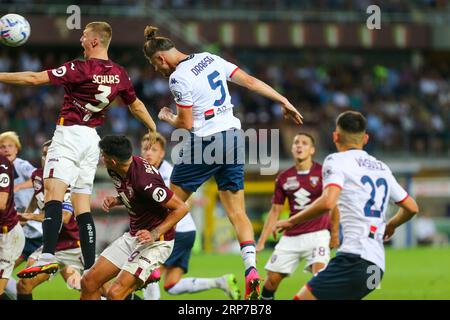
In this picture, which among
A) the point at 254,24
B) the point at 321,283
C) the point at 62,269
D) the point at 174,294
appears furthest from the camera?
the point at 254,24

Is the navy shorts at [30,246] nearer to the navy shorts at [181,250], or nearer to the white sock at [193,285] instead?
the navy shorts at [181,250]

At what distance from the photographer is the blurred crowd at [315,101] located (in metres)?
26.3

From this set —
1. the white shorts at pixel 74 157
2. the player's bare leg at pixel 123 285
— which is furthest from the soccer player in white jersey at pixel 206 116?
the player's bare leg at pixel 123 285

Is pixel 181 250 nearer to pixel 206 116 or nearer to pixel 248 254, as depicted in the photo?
pixel 248 254

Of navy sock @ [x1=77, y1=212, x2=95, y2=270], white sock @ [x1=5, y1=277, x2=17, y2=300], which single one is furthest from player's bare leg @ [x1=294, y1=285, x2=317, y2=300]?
white sock @ [x1=5, y1=277, x2=17, y2=300]

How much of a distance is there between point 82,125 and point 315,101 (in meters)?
22.0

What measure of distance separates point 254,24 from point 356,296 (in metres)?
25.2

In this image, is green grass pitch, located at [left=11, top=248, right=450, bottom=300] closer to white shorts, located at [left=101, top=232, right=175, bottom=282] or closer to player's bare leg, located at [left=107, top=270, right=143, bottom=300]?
white shorts, located at [left=101, top=232, right=175, bottom=282]

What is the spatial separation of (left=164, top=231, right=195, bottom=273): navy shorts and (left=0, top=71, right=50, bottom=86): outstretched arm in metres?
3.25

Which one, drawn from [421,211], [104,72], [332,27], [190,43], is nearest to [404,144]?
[421,211]

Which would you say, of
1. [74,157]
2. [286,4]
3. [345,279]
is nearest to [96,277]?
[74,157]

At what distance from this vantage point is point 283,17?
32.8m

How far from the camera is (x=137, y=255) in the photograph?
8.46 meters

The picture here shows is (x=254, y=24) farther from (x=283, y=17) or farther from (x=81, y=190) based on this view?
(x=81, y=190)
